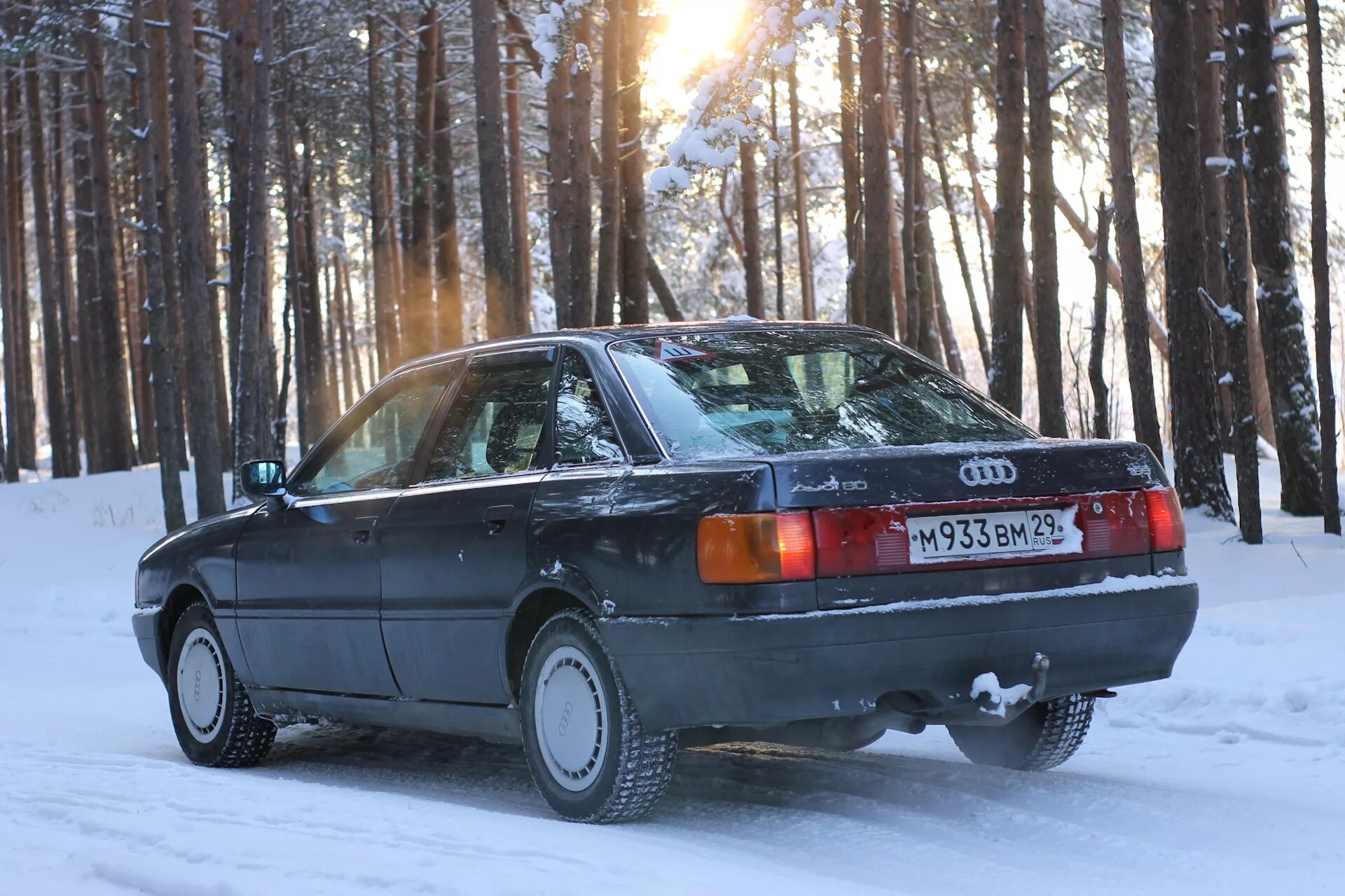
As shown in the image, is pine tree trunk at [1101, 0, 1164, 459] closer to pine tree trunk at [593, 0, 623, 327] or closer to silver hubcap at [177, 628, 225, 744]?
pine tree trunk at [593, 0, 623, 327]

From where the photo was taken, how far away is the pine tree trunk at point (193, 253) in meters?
20.1

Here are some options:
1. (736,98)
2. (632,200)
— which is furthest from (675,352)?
(736,98)

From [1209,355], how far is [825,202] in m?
26.6

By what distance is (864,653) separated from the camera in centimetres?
438

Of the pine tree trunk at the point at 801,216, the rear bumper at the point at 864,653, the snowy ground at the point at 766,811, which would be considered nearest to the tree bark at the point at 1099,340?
the snowy ground at the point at 766,811

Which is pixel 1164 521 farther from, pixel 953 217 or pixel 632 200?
pixel 953 217

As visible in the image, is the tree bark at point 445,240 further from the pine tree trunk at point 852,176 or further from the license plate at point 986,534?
the license plate at point 986,534

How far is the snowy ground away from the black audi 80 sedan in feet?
1.13

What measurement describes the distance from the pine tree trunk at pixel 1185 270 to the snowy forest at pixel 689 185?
0.11 ft

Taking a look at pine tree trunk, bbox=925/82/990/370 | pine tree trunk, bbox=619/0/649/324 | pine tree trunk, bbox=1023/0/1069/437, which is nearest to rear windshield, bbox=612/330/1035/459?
pine tree trunk, bbox=1023/0/1069/437

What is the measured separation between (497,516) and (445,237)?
22.3 metres

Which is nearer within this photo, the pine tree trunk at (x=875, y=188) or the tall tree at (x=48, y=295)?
the pine tree trunk at (x=875, y=188)

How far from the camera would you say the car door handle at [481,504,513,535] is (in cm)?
515

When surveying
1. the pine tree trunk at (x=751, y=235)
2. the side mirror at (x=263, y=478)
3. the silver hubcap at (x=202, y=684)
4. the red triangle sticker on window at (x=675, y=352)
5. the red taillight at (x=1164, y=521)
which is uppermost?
the pine tree trunk at (x=751, y=235)
